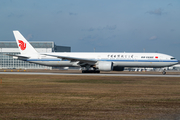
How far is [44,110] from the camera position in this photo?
11.1m

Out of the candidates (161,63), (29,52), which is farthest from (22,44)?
(161,63)

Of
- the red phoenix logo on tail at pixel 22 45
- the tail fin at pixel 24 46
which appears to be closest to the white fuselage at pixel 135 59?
the tail fin at pixel 24 46

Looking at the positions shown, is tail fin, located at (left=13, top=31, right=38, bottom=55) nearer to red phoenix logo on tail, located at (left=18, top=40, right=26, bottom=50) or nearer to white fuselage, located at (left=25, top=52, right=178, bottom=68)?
red phoenix logo on tail, located at (left=18, top=40, right=26, bottom=50)

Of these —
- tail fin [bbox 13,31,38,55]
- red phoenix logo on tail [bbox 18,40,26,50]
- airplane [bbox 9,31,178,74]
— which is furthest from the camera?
red phoenix logo on tail [bbox 18,40,26,50]

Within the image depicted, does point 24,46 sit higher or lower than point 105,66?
higher

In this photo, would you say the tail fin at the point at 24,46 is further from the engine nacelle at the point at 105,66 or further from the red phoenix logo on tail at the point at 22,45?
the engine nacelle at the point at 105,66

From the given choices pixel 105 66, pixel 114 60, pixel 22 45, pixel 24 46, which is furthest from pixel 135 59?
pixel 22 45

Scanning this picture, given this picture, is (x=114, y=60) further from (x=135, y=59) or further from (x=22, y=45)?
(x=22, y=45)

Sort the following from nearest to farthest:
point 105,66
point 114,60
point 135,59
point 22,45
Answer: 1. point 105,66
2. point 135,59
3. point 114,60
4. point 22,45

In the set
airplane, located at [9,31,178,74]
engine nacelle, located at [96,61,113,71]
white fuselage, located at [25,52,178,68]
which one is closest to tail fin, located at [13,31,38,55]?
airplane, located at [9,31,178,74]

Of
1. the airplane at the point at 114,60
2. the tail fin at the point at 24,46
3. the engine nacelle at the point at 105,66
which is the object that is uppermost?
the tail fin at the point at 24,46

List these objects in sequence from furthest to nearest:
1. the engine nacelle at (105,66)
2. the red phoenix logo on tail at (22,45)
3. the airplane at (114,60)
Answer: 1. the red phoenix logo on tail at (22,45)
2. the airplane at (114,60)
3. the engine nacelle at (105,66)

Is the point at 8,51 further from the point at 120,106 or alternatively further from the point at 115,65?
the point at 120,106

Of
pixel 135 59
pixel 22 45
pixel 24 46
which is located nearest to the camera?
pixel 135 59
